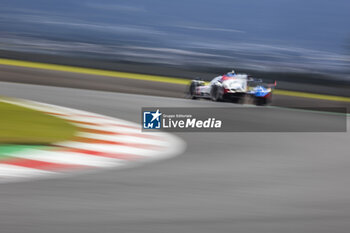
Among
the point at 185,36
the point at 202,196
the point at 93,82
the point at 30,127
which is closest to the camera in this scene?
the point at 202,196

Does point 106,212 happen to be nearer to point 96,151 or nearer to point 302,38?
point 96,151

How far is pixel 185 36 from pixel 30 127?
1208cm

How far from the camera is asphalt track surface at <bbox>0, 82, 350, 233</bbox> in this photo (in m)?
2.98

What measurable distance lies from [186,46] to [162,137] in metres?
10.5

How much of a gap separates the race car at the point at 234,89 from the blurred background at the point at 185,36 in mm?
3191

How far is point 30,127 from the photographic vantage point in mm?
6711

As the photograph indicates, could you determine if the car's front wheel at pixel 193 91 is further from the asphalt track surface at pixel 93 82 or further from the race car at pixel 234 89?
the asphalt track surface at pixel 93 82

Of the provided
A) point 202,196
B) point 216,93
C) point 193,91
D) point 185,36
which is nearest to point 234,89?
point 216,93

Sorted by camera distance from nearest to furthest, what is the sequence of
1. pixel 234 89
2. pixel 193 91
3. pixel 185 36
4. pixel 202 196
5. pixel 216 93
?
pixel 202 196, pixel 234 89, pixel 216 93, pixel 193 91, pixel 185 36

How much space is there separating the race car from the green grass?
10.2 ft

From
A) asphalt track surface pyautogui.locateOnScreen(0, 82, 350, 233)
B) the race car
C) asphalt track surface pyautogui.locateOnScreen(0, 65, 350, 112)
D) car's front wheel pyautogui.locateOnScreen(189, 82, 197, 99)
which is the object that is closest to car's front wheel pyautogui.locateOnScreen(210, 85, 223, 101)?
the race car

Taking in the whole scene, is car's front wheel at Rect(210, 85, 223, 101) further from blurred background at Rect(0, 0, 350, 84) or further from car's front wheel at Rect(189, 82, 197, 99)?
blurred background at Rect(0, 0, 350, 84)

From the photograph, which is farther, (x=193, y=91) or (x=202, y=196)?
(x=193, y=91)

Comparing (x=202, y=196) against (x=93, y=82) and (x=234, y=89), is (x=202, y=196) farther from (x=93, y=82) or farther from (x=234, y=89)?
(x=93, y=82)
